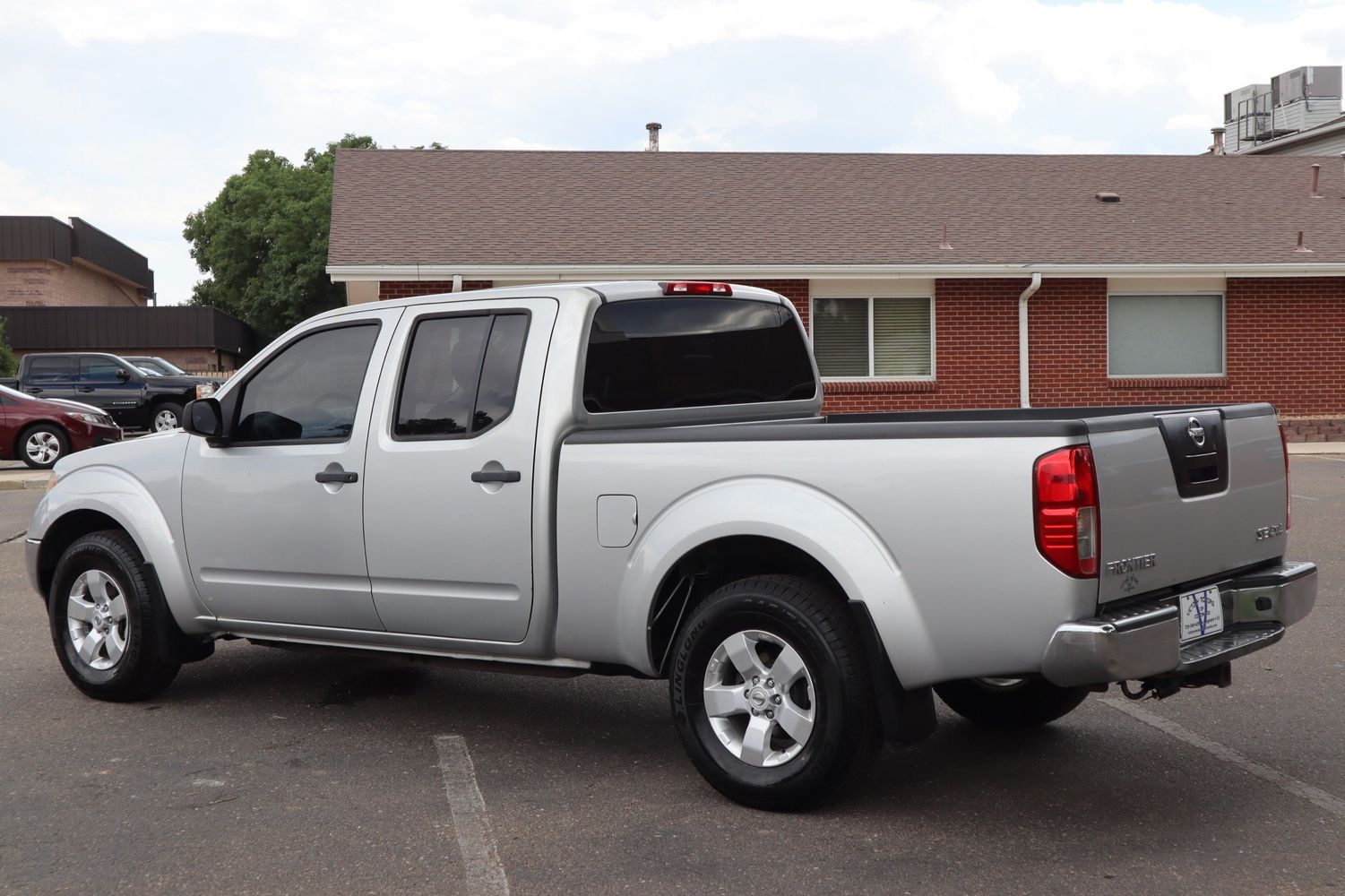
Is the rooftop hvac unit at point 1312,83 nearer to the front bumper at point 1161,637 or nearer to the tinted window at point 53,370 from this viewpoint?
the tinted window at point 53,370

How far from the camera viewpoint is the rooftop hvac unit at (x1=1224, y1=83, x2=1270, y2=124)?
4219cm

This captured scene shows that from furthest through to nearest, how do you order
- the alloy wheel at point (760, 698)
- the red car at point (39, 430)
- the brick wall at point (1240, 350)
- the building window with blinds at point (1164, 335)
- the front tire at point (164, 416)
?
the front tire at point (164, 416), the building window with blinds at point (1164, 335), the brick wall at point (1240, 350), the red car at point (39, 430), the alloy wheel at point (760, 698)

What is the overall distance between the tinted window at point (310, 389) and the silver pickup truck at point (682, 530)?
15 millimetres

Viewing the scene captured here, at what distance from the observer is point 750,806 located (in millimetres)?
4695

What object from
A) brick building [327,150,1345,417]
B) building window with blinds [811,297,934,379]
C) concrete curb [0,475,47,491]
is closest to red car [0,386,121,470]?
concrete curb [0,475,47,491]

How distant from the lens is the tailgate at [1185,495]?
4.20 meters

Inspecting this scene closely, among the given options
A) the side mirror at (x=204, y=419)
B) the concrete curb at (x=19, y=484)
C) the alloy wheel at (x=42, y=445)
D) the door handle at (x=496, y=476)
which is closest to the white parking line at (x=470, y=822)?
the door handle at (x=496, y=476)

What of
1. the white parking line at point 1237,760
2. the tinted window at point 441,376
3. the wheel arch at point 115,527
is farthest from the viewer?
the wheel arch at point 115,527

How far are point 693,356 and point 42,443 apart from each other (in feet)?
54.1

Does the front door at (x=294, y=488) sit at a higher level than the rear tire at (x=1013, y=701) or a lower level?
higher

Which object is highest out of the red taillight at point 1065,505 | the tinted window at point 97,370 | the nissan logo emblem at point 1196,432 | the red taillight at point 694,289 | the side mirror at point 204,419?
the tinted window at point 97,370

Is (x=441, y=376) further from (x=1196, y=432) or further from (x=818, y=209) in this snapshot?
(x=818, y=209)

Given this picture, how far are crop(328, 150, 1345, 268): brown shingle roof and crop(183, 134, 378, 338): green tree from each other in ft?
104

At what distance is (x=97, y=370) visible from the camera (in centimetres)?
2605
